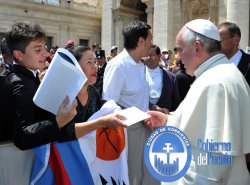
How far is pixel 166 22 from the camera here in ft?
62.7

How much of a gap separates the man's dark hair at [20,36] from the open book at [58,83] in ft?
1.40

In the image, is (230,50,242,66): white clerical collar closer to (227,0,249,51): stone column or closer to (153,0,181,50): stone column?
(227,0,249,51): stone column

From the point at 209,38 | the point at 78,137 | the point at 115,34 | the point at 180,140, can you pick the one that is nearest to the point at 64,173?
the point at 78,137

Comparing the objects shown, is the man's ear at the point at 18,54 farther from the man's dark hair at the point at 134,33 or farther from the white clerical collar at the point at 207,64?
the man's dark hair at the point at 134,33

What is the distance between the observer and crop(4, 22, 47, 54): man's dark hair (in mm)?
2627

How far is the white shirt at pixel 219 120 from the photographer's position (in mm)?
2141

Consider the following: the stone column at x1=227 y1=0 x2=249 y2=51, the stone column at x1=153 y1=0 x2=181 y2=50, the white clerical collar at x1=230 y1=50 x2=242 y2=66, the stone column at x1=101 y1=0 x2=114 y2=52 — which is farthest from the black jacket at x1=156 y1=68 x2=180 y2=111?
the stone column at x1=101 y1=0 x2=114 y2=52

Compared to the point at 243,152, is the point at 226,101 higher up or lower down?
higher up

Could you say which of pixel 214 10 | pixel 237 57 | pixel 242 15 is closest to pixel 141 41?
pixel 237 57

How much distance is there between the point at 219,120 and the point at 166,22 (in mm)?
17559

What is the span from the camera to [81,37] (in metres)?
26.1

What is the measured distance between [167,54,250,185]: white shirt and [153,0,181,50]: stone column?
17.0 meters

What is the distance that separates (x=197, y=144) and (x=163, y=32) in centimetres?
1743

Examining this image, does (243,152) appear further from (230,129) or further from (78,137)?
(78,137)
